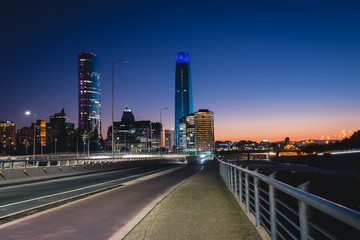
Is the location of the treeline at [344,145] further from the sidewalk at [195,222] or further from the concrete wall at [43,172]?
the sidewalk at [195,222]

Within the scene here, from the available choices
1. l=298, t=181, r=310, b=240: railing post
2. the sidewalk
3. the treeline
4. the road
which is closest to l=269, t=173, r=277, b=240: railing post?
the sidewalk

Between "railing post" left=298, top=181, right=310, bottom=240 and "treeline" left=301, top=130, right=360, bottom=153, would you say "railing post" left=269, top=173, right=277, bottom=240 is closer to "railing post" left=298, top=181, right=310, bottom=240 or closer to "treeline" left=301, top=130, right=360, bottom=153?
"railing post" left=298, top=181, right=310, bottom=240

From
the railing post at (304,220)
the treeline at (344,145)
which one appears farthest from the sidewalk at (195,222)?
the treeline at (344,145)

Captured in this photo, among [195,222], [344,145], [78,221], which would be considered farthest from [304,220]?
[344,145]

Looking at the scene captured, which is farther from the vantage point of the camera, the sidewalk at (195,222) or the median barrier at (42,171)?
the median barrier at (42,171)

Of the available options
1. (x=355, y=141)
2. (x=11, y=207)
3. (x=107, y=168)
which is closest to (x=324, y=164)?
(x=355, y=141)

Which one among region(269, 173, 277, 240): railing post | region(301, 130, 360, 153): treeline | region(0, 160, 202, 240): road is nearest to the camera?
region(269, 173, 277, 240): railing post

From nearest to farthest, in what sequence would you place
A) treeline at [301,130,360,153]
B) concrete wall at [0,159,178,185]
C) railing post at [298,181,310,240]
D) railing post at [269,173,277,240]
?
1. railing post at [298,181,310,240]
2. railing post at [269,173,277,240]
3. concrete wall at [0,159,178,185]
4. treeline at [301,130,360,153]

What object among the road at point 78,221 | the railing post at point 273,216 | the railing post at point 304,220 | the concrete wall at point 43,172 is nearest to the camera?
the railing post at point 304,220

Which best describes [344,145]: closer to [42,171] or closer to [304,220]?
[42,171]

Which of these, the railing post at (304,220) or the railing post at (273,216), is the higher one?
the railing post at (304,220)

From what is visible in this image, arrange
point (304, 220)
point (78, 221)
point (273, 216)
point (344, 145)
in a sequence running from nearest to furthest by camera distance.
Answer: point (304, 220) → point (273, 216) → point (78, 221) → point (344, 145)

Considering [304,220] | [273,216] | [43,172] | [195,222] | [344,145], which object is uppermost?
[304,220]

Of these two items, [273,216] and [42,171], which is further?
[42,171]
